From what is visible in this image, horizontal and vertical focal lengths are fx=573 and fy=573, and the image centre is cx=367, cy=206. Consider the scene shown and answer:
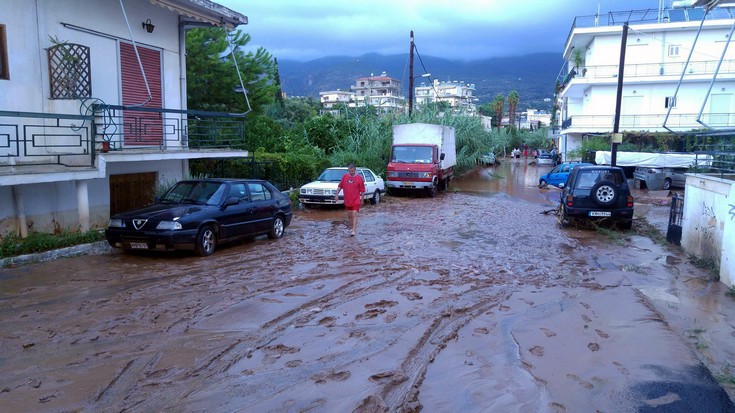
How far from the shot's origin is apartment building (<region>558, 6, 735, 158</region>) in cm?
3922

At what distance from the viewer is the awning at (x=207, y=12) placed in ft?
44.9

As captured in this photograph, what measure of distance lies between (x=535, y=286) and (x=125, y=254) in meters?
7.53

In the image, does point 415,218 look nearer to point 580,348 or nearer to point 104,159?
point 104,159

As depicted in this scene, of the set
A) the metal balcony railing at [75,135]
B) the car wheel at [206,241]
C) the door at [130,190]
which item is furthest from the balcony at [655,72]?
the car wheel at [206,241]

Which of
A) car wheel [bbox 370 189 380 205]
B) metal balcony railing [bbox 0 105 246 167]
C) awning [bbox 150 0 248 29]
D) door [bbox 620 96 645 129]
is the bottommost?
car wheel [bbox 370 189 380 205]

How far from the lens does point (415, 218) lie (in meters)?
18.0

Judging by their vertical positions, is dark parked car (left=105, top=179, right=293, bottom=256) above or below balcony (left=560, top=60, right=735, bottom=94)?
below

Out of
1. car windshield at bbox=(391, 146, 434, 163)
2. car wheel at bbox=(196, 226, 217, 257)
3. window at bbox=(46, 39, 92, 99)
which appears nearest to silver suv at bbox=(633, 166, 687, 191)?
car windshield at bbox=(391, 146, 434, 163)

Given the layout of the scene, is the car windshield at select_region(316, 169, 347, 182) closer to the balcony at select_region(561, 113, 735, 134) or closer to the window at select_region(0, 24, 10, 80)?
the window at select_region(0, 24, 10, 80)

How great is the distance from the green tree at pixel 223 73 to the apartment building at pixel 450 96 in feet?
52.2

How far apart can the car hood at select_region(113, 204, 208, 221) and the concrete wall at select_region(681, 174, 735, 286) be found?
29.8 feet

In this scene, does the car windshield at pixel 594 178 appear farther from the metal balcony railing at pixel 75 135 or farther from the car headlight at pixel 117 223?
the car headlight at pixel 117 223

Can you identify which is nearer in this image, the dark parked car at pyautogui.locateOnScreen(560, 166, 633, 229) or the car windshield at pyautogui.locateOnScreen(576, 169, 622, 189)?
the dark parked car at pyautogui.locateOnScreen(560, 166, 633, 229)

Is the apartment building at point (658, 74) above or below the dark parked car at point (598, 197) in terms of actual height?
above
